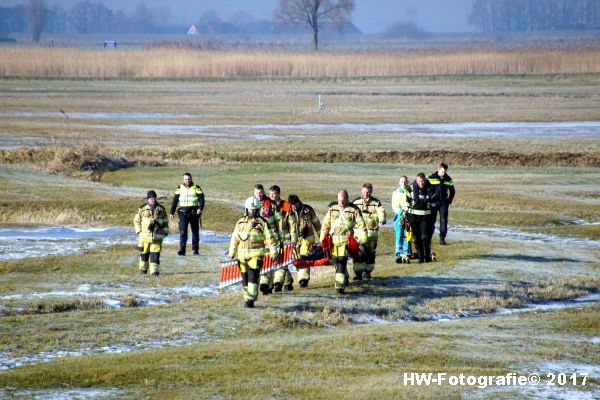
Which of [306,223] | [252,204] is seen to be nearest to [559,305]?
[306,223]

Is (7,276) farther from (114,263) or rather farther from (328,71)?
(328,71)

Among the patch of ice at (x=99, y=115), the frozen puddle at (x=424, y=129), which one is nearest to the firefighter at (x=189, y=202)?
the frozen puddle at (x=424, y=129)

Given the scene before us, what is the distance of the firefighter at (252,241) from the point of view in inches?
827

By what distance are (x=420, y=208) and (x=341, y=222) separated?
13.9ft

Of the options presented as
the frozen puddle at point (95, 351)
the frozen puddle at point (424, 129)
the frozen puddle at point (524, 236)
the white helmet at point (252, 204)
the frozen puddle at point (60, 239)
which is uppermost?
the frozen puddle at point (424, 129)

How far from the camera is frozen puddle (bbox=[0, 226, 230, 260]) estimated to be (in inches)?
1166

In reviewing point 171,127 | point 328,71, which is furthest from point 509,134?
point 328,71

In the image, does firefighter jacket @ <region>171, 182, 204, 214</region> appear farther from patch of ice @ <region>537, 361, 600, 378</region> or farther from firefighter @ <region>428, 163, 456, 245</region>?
patch of ice @ <region>537, 361, 600, 378</region>

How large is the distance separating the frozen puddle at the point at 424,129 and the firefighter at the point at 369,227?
39250mm

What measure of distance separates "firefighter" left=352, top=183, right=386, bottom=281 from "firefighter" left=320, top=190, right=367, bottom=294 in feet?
2.84

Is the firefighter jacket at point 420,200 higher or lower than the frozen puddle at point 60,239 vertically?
higher

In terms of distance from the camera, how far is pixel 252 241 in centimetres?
2102

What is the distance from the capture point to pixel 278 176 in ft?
152

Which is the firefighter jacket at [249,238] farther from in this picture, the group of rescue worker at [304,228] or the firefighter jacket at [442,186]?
the firefighter jacket at [442,186]
